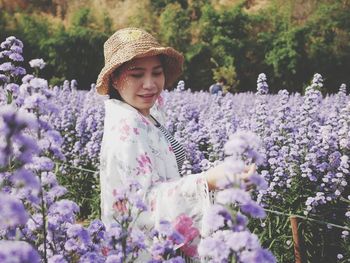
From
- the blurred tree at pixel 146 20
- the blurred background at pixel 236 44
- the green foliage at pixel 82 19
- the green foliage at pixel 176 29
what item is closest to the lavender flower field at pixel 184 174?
the blurred background at pixel 236 44

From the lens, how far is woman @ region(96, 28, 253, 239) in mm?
2002

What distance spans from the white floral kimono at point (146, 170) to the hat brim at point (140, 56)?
0.15 metres

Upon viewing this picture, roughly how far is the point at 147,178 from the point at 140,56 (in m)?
0.58

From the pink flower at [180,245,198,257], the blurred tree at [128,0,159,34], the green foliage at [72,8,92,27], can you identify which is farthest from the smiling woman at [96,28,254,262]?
the green foliage at [72,8,92,27]

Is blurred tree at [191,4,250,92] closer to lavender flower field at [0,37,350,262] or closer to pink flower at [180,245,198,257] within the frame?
lavender flower field at [0,37,350,262]

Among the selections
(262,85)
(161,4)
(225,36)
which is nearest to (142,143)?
(262,85)

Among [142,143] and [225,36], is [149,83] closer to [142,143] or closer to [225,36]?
[142,143]

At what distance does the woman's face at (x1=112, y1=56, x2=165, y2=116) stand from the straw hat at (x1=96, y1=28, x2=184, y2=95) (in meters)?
0.04

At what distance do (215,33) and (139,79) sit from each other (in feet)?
56.5

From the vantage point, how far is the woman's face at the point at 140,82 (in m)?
2.38

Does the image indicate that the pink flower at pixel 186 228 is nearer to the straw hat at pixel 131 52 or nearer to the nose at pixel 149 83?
the nose at pixel 149 83

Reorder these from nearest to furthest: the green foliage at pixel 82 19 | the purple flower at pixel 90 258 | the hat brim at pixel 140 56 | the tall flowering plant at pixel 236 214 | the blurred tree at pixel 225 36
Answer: the tall flowering plant at pixel 236 214 < the purple flower at pixel 90 258 < the hat brim at pixel 140 56 < the blurred tree at pixel 225 36 < the green foliage at pixel 82 19

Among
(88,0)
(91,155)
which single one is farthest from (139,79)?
(88,0)

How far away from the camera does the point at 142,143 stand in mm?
2166
